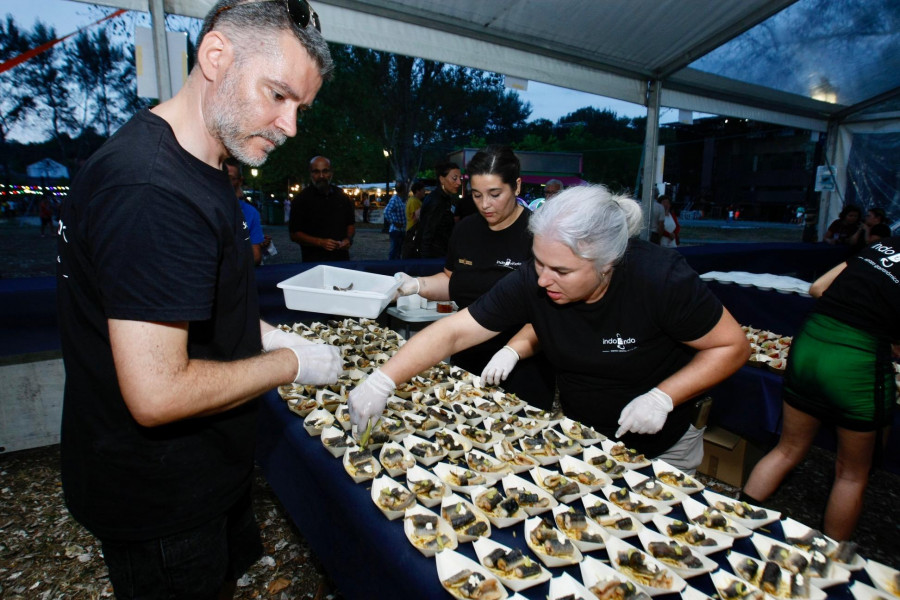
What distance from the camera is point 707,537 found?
125 cm

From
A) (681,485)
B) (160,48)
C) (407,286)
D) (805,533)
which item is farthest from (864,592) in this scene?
(160,48)

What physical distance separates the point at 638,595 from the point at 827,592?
453 mm

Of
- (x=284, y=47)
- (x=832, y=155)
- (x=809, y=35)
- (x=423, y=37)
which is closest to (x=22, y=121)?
(x=423, y=37)

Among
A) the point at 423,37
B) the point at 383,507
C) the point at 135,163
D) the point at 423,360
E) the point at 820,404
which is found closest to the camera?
the point at 135,163

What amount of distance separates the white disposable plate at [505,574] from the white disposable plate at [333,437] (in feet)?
1.90

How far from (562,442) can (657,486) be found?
334 millimetres

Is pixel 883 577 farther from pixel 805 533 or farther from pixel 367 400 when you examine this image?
pixel 367 400

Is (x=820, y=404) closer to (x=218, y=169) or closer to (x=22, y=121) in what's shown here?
(x=218, y=169)

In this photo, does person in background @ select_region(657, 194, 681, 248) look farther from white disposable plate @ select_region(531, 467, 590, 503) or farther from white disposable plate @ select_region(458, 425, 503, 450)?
white disposable plate @ select_region(531, 467, 590, 503)

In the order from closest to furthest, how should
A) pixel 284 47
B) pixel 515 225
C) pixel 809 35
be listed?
pixel 284 47 < pixel 515 225 < pixel 809 35

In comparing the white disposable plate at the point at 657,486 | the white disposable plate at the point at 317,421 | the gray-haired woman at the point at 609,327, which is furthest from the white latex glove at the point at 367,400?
→ the white disposable plate at the point at 657,486

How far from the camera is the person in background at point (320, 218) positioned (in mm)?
5203

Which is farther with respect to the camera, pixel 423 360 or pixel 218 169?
pixel 423 360

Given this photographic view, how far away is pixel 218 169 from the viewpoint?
111 cm
